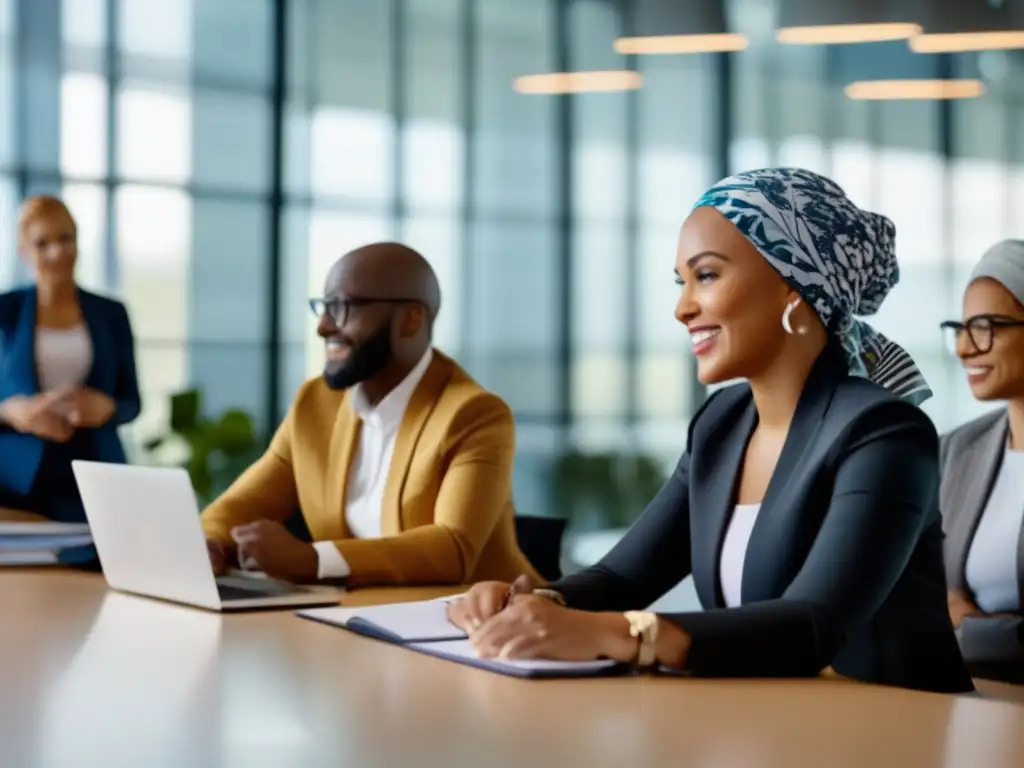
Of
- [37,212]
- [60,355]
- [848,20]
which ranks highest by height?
[848,20]

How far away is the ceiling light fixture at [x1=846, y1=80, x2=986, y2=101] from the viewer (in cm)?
979

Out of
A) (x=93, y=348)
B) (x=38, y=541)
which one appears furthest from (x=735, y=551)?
(x=93, y=348)

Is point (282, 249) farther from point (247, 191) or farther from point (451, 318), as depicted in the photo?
point (451, 318)

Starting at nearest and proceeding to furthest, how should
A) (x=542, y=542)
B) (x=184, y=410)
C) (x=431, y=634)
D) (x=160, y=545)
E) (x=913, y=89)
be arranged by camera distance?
(x=431, y=634) < (x=160, y=545) < (x=542, y=542) < (x=184, y=410) < (x=913, y=89)

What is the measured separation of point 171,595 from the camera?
283 cm

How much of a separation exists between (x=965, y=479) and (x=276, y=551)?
5.01 ft

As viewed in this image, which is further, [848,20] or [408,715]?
[848,20]

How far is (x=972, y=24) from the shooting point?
7.33 meters

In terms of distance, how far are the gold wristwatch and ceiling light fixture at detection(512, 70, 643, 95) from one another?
31.3ft

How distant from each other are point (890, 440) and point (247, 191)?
8.44 metres

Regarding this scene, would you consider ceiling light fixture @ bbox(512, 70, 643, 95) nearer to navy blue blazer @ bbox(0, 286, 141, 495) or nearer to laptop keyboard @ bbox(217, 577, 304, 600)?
Result: navy blue blazer @ bbox(0, 286, 141, 495)

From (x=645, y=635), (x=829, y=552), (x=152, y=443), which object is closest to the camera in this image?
(x=645, y=635)

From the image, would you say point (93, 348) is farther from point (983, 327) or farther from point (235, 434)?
point (235, 434)

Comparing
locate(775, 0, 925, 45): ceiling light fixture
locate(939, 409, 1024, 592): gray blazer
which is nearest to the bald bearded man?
locate(939, 409, 1024, 592): gray blazer
